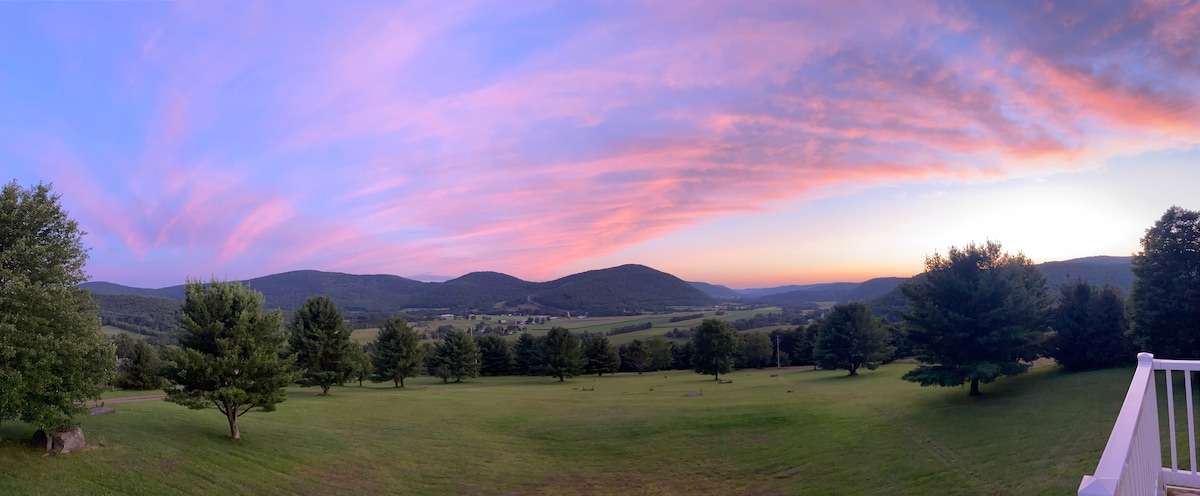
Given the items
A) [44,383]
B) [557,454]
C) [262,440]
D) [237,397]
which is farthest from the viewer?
[557,454]

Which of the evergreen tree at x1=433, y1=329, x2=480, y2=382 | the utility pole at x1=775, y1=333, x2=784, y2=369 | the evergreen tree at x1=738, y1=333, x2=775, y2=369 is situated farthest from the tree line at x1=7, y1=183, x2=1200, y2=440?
the evergreen tree at x1=738, y1=333, x2=775, y2=369

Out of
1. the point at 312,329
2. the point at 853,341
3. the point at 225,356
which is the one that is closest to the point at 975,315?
the point at 853,341

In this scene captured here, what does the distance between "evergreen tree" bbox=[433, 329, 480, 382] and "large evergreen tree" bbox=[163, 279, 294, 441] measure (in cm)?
4285

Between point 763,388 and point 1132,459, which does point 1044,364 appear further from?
point 1132,459

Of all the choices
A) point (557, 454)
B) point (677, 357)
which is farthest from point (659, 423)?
point (677, 357)

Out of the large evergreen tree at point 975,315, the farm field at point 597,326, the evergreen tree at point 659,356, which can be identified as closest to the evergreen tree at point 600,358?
the evergreen tree at point 659,356

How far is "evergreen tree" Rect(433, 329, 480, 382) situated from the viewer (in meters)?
65.6

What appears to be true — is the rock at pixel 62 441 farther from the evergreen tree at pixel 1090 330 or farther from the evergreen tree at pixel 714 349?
the evergreen tree at pixel 714 349

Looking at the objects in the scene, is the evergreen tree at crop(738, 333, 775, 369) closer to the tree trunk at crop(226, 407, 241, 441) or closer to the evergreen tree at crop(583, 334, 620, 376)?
the evergreen tree at crop(583, 334, 620, 376)

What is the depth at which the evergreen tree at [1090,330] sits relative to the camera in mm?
29359

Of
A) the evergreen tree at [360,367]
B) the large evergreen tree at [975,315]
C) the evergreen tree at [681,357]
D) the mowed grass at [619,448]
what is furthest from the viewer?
the evergreen tree at [681,357]

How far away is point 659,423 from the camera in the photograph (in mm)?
31656

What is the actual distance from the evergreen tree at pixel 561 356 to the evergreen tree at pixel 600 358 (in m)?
9.14

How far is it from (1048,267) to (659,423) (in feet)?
311
